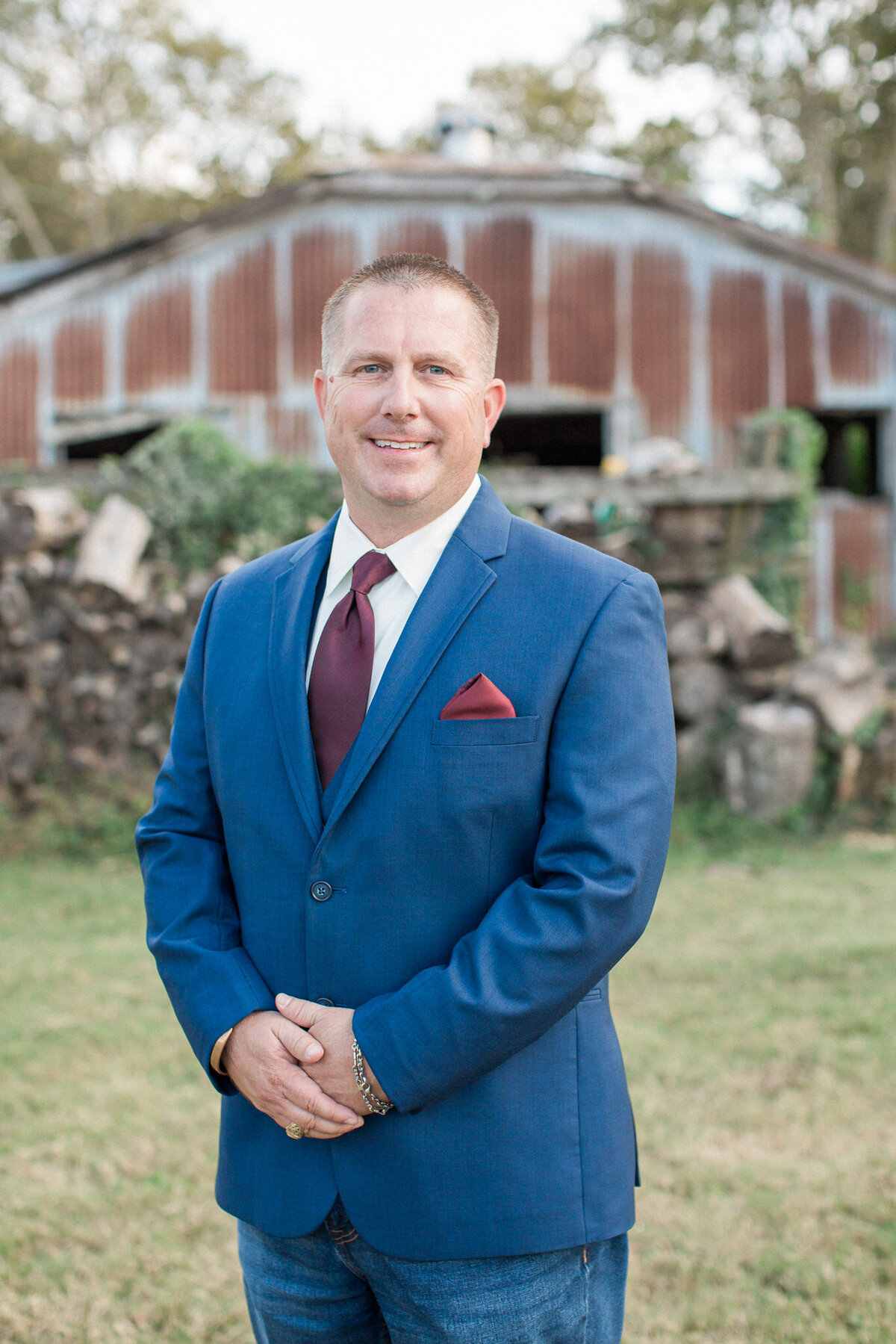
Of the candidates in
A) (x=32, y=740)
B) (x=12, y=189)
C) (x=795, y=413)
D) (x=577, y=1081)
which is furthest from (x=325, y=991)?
(x=12, y=189)

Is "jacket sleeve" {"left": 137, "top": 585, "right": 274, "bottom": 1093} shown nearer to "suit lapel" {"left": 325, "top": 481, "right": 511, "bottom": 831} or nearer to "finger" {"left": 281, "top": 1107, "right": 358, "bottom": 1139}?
"finger" {"left": 281, "top": 1107, "right": 358, "bottom": 1139}

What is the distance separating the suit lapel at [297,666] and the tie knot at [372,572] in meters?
0.11

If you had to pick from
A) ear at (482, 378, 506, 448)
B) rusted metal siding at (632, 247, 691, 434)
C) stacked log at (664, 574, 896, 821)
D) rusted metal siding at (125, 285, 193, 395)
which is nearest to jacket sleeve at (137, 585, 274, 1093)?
ear at (482, 378, 506, 448)

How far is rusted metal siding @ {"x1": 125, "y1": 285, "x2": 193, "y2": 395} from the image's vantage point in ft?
37.8

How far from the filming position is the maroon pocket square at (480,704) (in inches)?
62.2

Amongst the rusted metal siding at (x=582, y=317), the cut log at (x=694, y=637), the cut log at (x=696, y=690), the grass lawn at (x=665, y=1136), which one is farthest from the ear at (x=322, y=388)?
the rusted metal siding at (x=582, y=317)

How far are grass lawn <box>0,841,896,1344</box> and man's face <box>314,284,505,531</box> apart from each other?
2332mm

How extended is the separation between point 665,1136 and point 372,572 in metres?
2.72

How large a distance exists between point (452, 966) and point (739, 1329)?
186cm

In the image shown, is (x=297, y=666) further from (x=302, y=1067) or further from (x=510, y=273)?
(x=510, y=273)

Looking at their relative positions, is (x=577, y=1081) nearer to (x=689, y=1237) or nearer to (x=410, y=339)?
(x=410, y=339)

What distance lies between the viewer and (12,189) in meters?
24.5

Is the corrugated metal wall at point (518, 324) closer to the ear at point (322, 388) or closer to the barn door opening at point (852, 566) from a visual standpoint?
the barn door opening at point (852, 566)

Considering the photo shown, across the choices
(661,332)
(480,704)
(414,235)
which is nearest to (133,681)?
(480,704)
